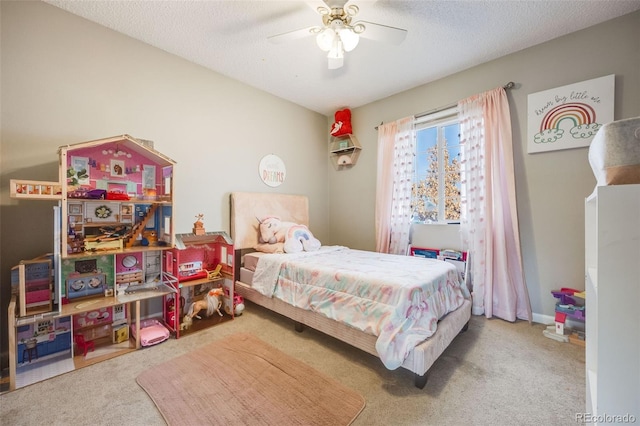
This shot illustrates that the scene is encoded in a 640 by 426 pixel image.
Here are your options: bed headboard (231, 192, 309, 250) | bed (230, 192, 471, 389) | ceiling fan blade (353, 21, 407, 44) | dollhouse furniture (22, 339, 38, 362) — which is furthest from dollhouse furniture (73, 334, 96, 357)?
ceiling fan blade (353, 21, 407, 44)

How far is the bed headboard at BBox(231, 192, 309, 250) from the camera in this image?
3.08m

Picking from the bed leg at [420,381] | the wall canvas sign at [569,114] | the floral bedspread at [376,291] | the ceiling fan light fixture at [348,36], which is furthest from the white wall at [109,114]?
the wall canvas sign at [569,114]

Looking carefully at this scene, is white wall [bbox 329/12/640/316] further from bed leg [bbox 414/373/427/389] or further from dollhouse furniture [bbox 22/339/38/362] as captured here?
dollhouse furniture [bbox 22/339/38/362]

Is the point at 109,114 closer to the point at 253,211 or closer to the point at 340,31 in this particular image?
the point at 253,211

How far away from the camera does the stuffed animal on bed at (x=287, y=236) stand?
292 cm

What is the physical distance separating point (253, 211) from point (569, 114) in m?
3.49

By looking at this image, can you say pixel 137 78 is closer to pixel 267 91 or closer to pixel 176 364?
pixel 267 91

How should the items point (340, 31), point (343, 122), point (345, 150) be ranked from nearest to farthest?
point (340, 31)
point (343, 122)
point (345, 150)

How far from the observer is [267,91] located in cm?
347

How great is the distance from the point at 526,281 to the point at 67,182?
4.26 metres

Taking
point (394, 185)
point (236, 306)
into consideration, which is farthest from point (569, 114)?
point (236, 306)

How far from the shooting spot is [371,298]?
177 cm

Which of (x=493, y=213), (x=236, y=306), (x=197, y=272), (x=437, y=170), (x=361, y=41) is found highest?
(x=361, y=41)

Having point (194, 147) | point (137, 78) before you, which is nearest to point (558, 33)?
point (194, 147)
